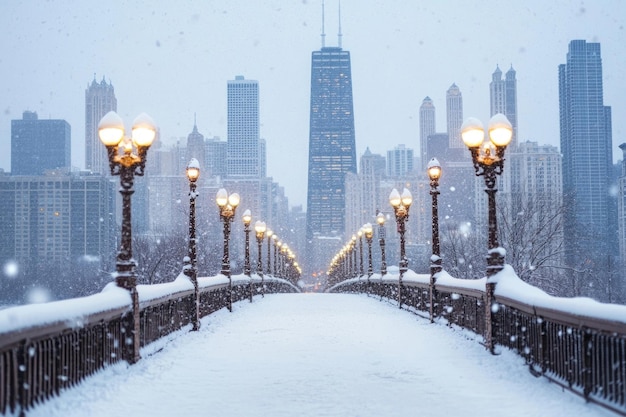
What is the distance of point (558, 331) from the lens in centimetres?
841

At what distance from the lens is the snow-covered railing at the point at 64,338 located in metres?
6.33

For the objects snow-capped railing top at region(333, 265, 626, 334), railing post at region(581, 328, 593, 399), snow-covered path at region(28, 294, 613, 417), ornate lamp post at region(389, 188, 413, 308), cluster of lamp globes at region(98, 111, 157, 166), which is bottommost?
snow-covered path at region(28, 294, 613, 417)

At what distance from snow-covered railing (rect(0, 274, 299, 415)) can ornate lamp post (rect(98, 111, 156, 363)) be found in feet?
0.81

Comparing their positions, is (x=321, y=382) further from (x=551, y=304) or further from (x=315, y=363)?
(x=551, y=304)

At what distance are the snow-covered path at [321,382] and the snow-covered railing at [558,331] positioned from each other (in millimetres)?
217

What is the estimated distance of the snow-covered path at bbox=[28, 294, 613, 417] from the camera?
7.45 m

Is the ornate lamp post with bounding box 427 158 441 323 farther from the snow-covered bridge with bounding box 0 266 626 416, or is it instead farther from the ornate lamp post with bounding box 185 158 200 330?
the ornate lamp post with bounding box 185 158 200 330

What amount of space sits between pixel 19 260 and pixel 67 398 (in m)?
141

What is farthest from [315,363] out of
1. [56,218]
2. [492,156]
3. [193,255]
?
[56,218]

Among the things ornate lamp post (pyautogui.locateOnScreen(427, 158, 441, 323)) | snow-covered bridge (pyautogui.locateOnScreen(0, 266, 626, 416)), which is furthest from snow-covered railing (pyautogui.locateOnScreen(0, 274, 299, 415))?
ornate lamp post (pyautogui.locateOnScreen(427, 158, 441, 323))

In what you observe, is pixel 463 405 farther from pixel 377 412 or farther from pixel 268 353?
pixel 268 353

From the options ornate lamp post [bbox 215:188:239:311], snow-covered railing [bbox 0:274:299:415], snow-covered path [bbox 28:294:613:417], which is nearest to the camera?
snow-covered railing [bbox 0:274:299:415]

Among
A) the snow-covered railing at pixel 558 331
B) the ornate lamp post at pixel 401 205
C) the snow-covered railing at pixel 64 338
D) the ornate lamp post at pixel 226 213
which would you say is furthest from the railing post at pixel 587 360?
the ornate lamp post at pixel 401 205

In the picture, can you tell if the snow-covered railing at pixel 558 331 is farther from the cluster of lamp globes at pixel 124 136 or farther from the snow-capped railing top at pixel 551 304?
the cluster of lamp globes at pixel 124 136
